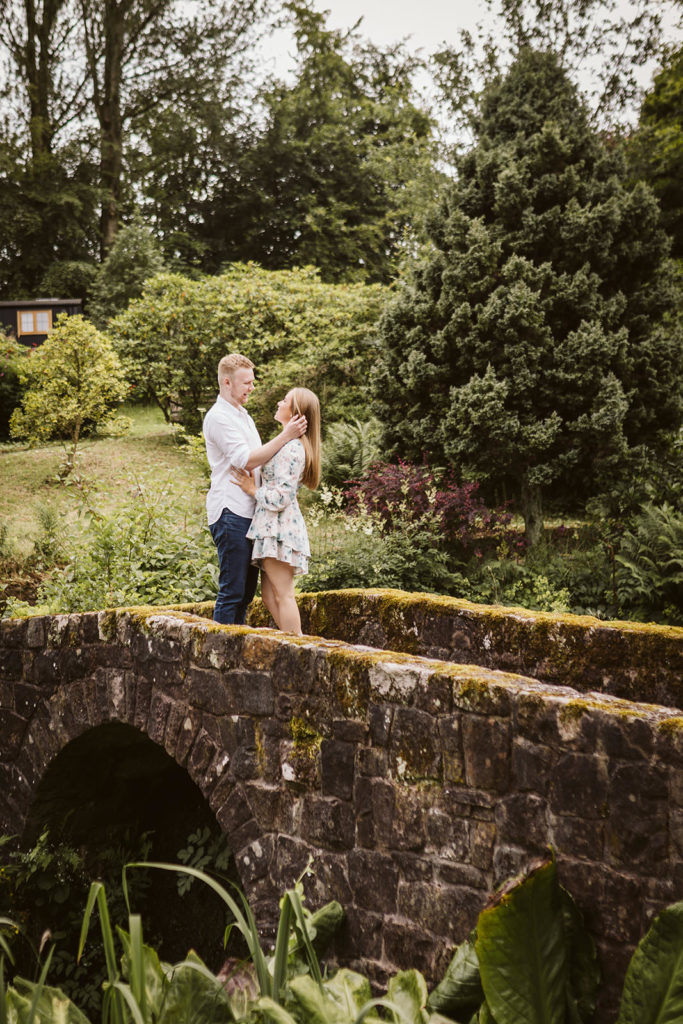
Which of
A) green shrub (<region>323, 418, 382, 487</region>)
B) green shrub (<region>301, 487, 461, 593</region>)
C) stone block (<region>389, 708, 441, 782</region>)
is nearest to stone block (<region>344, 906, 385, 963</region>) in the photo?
stone block (<region>389, 708, 441, 782</region>)

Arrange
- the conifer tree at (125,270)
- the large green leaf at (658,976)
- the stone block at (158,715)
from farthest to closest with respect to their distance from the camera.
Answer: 1. the conifer tree at (125,270)
2. the stone block at (158,715)
3. the large green leaf at (658,976)

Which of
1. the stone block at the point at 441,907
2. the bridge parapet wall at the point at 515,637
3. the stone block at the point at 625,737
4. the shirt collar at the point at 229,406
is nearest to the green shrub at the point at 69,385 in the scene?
the bridge parapet wall at the point at 515,637

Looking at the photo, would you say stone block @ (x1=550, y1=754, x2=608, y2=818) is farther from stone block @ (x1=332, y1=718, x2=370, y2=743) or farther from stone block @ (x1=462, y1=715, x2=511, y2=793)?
stone block @ (x1=332, y1=718, x2=370, y2=743)

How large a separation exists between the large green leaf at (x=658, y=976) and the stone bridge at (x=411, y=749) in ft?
0.38

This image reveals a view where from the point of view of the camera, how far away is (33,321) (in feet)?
64.8

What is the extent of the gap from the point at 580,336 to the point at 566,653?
16.4 feet

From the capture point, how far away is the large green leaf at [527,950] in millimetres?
2578

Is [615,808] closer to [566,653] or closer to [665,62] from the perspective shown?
[566,653]

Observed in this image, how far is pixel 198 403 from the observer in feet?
48.2

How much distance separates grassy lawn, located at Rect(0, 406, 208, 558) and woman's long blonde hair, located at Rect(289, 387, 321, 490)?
139 inches

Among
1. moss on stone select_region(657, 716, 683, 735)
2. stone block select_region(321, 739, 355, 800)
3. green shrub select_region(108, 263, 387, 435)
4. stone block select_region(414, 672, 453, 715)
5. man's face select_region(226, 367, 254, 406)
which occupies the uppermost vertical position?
green shrub select_region(108, 263, 387, 435)

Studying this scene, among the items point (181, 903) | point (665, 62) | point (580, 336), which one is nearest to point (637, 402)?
point (580, 336)

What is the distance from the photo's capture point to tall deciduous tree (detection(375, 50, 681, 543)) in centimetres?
848

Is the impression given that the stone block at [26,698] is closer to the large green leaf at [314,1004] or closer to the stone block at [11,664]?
the stone block at [11,664]
